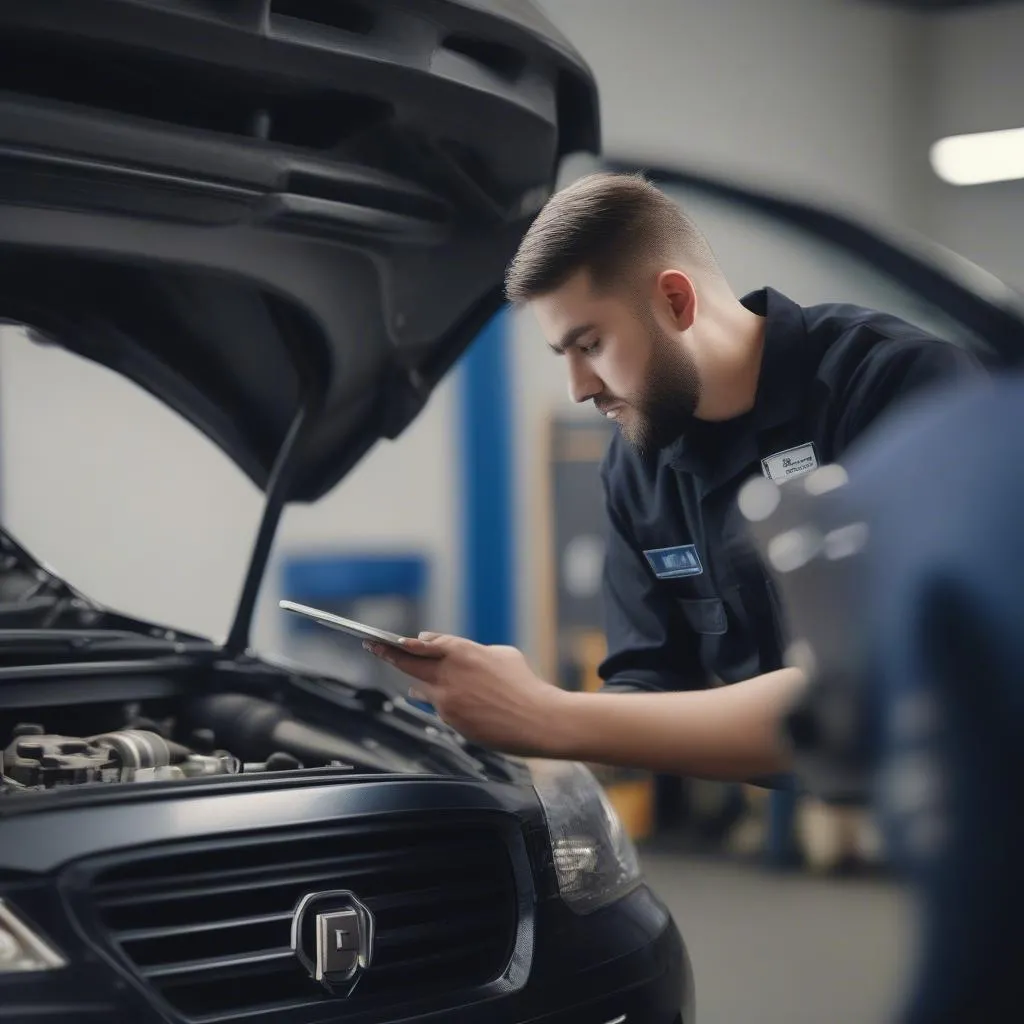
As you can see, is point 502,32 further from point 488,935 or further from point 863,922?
point 863,922

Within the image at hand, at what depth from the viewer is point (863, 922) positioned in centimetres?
334

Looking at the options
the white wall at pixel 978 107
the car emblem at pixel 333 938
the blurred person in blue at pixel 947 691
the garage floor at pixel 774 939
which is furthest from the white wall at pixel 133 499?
the blurred person in blue at pixel 947 691

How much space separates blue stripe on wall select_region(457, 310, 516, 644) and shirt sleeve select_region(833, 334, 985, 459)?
2.88m

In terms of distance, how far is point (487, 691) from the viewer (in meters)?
1.35

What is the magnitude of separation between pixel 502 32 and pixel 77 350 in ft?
2.54

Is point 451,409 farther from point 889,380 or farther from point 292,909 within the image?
point 292,909

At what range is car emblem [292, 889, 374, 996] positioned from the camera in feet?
3.90

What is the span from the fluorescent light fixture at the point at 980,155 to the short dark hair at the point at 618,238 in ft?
1.40

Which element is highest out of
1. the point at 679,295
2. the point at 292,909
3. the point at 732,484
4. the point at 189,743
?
the point at 679,295

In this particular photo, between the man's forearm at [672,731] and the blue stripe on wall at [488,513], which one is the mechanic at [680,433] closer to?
the man's forearm at [672,731]

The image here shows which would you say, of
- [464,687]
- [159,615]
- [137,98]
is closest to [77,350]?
[137,98]

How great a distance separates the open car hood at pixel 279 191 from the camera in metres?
1.35

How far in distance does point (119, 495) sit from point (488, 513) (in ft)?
3.78

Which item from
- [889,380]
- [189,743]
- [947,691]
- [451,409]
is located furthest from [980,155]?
[451,409]
